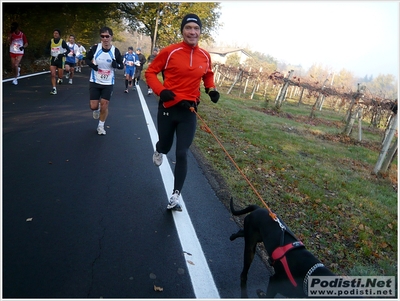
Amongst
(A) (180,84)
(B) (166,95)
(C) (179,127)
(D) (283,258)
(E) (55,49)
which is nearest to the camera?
(D) (283,258)

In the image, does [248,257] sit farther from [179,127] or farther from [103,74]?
[103,74]

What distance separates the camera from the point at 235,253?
325cm

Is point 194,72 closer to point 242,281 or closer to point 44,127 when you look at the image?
point 242,281

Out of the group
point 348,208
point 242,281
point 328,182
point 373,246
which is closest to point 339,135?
point 328,182

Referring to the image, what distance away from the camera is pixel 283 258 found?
2.39m

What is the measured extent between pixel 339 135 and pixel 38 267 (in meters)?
13.8

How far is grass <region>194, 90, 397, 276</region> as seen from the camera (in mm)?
4254

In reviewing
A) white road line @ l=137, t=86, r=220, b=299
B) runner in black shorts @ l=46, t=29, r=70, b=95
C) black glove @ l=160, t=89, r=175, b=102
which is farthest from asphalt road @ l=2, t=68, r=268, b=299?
runner in black shorts @ l=46, t=29, r=70, b=95

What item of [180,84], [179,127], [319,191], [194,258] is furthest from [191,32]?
[319,191]

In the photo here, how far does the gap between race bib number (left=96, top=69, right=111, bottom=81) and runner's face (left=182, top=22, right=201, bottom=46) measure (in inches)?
129

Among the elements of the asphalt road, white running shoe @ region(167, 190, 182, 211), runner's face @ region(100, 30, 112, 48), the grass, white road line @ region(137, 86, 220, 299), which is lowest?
the grass

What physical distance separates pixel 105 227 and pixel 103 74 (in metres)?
4.06

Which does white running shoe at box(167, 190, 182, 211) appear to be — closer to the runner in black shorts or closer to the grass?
the grass

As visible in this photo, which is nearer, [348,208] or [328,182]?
[348,208]
